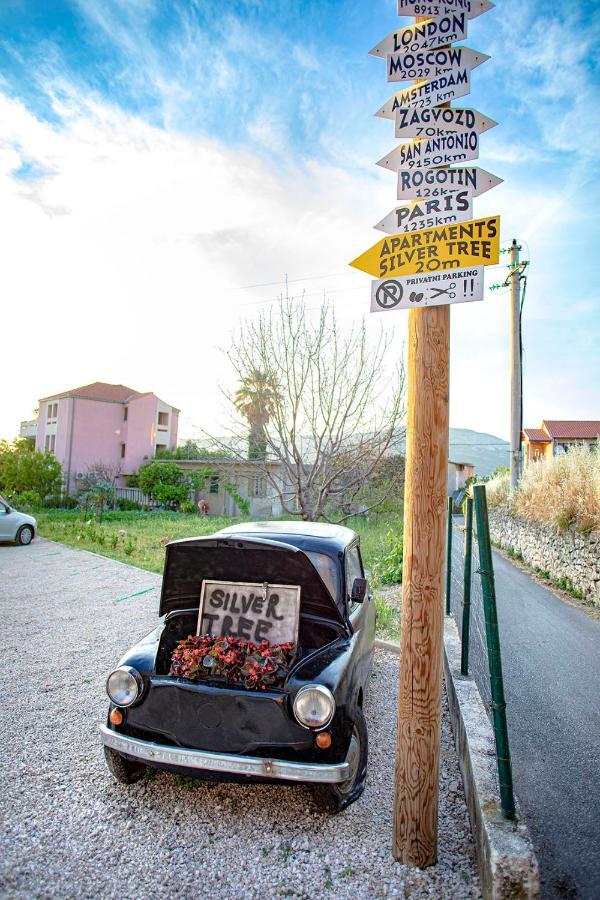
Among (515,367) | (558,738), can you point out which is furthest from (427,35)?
(515,367)

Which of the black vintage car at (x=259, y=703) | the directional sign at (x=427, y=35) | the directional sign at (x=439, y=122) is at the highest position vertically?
the directional sign at (x=427, y=35)

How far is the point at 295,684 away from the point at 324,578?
904 millimetres

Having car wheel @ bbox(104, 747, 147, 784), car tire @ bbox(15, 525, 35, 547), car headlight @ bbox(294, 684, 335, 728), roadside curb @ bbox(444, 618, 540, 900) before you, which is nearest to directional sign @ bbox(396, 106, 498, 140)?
car headlight @ bbox(294, 684, 335, 728)

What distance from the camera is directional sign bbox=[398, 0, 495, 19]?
9.01 ft

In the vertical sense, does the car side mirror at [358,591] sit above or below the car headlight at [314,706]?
above

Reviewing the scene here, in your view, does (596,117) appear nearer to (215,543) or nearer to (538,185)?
(538,185)

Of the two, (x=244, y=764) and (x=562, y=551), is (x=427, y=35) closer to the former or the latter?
(x=244, y=764)

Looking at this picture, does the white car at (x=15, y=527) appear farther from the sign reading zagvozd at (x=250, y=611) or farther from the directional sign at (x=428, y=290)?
the directional sign at (x=428, y=290)

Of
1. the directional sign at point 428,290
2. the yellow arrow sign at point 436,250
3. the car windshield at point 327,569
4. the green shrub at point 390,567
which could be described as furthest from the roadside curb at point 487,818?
the green shrub at point 390,567

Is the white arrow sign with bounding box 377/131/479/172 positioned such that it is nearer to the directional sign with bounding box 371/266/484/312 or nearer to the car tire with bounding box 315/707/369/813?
the directional sign with bounding box 371/266/484/312

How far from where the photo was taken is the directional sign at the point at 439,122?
2756 millimetres

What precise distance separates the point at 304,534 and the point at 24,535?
43.5 ft

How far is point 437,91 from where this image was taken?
110 inches

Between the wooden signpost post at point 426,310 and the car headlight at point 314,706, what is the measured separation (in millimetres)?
413
